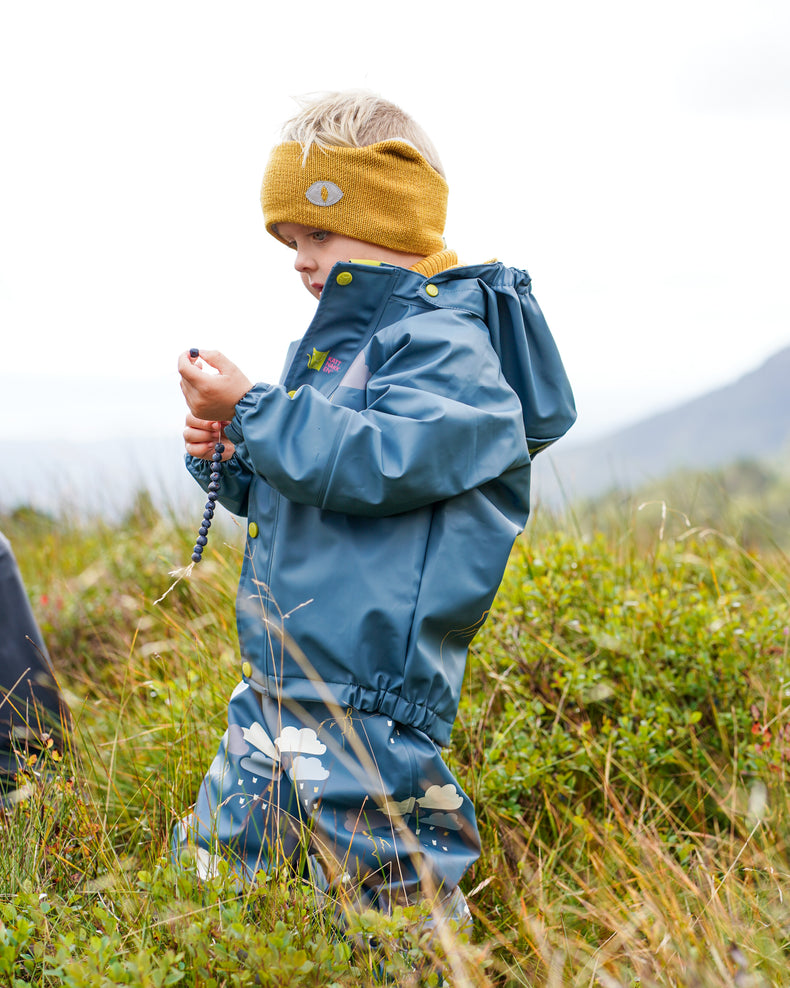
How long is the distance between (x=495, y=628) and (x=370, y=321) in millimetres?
1557

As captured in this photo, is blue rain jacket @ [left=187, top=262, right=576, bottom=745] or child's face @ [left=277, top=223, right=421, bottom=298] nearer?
blue rain jacket @ [left=187, top=262, right=576, bottom=745]

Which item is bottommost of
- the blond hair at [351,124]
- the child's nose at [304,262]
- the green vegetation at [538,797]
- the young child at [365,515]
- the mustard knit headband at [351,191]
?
the green vegetation at [538,797]

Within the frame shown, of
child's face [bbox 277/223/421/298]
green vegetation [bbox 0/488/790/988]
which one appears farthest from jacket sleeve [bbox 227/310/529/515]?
green vegetation [bbox 0/488/790/988]

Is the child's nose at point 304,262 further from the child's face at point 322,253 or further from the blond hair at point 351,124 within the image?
the blond hair at point 351,124

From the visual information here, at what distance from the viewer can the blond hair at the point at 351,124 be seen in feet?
6.99

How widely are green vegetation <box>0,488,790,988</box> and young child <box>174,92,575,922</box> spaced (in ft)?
0.60

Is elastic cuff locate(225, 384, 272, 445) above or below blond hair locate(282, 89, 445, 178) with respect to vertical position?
below

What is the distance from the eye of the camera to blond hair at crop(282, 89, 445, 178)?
83.9 inches

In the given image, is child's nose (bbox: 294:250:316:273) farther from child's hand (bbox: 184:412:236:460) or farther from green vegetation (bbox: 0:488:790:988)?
green vegetation (bbox: 0:488:790:988)

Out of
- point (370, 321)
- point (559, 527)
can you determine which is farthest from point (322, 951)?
point (559, 527)

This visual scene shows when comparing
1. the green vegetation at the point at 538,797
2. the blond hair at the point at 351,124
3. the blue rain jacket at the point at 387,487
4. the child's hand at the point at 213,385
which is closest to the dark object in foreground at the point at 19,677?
Answer: the green vegetation at the point at 538,797

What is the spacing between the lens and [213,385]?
1.92 metres

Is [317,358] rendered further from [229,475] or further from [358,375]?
[229,475]

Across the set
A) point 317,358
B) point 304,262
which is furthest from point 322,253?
point 317,358
